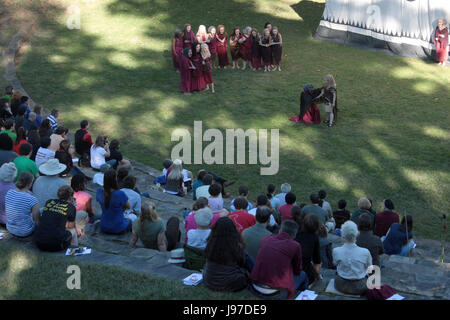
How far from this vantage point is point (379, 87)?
1780cm

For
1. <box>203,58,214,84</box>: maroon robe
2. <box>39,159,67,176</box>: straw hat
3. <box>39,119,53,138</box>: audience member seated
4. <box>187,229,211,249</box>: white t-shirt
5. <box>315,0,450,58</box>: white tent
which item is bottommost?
<box>187,229,211,249</box>: white t-shirt

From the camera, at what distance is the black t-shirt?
725cm

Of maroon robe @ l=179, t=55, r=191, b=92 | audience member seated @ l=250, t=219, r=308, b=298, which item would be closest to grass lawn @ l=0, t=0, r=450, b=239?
maroon robe @ l=179, t=55, r=191, b=92

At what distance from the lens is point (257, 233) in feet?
23.4

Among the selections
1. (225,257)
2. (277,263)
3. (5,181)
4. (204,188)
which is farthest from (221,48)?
(277,263)

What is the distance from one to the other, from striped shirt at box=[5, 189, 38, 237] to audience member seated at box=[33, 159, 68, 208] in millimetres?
790

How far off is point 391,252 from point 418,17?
13.6 m

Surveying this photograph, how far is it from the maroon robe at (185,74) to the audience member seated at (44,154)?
7366 mm

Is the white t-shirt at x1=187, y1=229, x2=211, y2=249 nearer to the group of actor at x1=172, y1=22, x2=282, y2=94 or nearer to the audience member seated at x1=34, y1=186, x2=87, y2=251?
the audience member seated at x1=34, y1=186, x2=87, y2=251

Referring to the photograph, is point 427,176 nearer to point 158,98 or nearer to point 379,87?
point 379,87

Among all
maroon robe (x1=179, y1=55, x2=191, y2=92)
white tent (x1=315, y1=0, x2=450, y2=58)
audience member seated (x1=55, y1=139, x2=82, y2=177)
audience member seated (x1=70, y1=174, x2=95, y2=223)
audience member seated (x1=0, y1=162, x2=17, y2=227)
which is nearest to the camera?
audience member seated (x1=0, y1=162, x2=17, y2=227)

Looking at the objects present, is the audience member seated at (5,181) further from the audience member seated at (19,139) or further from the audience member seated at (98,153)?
the audience member seated at (98,153)

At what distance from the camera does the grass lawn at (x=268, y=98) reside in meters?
12.6

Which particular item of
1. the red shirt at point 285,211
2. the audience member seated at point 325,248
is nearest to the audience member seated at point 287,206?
the red shirt at point 285,211
